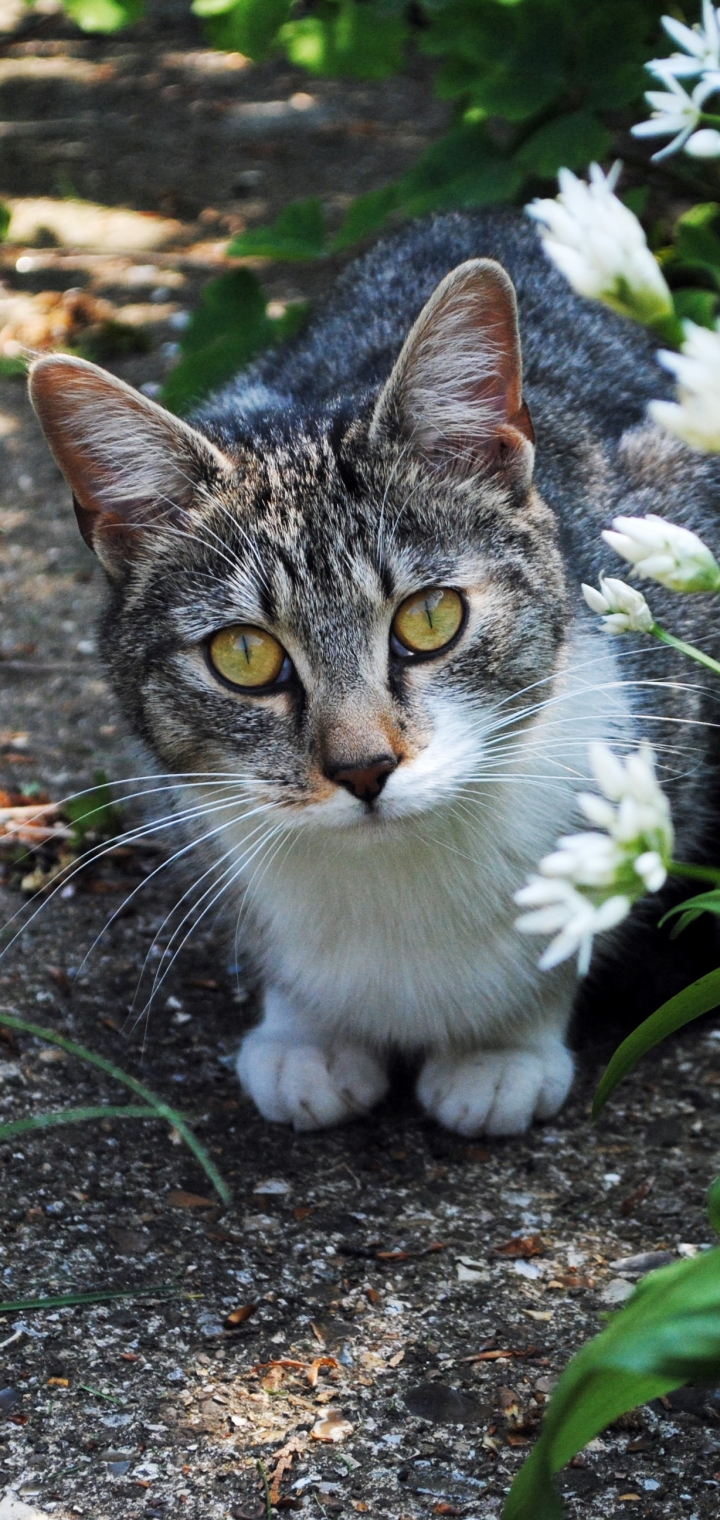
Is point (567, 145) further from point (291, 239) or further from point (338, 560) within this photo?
point (338, 560)

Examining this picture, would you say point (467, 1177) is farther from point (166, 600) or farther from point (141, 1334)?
point (166, 600)

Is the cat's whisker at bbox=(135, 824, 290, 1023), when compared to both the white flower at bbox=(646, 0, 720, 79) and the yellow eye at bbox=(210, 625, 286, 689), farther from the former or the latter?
the white flower at bbox=(646, 0, 720, 79)

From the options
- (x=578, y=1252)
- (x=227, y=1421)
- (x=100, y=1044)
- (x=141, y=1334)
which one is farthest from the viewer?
(x=100, y=1044)

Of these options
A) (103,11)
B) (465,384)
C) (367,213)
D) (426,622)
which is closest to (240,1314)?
(426,622)

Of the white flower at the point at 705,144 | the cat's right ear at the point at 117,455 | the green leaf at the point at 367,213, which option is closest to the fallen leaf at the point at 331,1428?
the cat's right ear at the point at 117,455

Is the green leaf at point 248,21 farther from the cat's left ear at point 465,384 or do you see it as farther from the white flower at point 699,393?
the white flower at point 699,393

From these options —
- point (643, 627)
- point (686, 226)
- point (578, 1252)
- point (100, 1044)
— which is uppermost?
point (686, 226)

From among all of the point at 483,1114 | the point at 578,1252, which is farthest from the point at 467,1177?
the point at 578,1252
